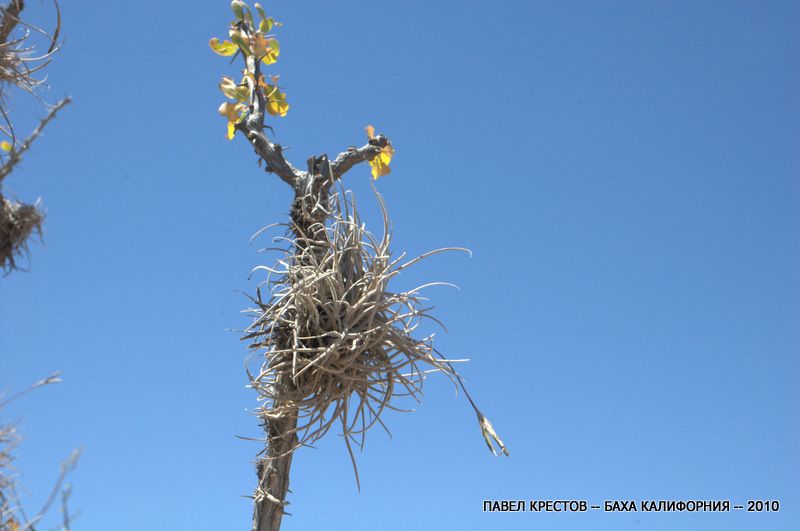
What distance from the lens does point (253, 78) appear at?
2.92 m

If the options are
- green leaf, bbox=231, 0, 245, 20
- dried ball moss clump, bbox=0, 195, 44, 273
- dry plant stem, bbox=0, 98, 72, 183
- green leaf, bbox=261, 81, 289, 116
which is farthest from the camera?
green leaf, bbox=261, 81, 289, 116

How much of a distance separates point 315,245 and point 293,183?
262 millimetres

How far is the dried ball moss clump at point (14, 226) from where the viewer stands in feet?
6.84

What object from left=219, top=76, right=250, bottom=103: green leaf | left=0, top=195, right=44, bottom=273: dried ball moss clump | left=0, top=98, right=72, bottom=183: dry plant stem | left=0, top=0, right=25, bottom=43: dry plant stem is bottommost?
left=0, top=98, right=72, bottom=183: dry plant stem

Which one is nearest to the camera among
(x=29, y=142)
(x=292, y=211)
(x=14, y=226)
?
(x=29, y=142)

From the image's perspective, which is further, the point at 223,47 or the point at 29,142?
the point at 223,47

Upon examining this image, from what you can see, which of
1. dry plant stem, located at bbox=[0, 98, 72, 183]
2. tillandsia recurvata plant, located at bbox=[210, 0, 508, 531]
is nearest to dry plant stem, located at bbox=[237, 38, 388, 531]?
tillandsia recurvata plant, located at bbox=[210, 0, 508, 531]

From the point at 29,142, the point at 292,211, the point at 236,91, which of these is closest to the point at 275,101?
the point at 236,91

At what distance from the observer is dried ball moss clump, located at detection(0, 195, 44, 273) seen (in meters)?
2.08

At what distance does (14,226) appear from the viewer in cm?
210

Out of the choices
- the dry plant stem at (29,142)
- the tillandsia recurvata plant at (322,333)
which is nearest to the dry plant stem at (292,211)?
the tillandsia recurvata plant at (322,333)

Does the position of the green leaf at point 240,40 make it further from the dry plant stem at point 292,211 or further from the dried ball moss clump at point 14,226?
the dried ball moss clump at point 14,226

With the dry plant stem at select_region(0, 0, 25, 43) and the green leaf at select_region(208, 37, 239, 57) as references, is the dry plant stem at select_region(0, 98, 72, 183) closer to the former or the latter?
the dry plant stem at select_region(0, 0, 25, 43)

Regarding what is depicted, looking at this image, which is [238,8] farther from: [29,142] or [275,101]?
[29,142]
